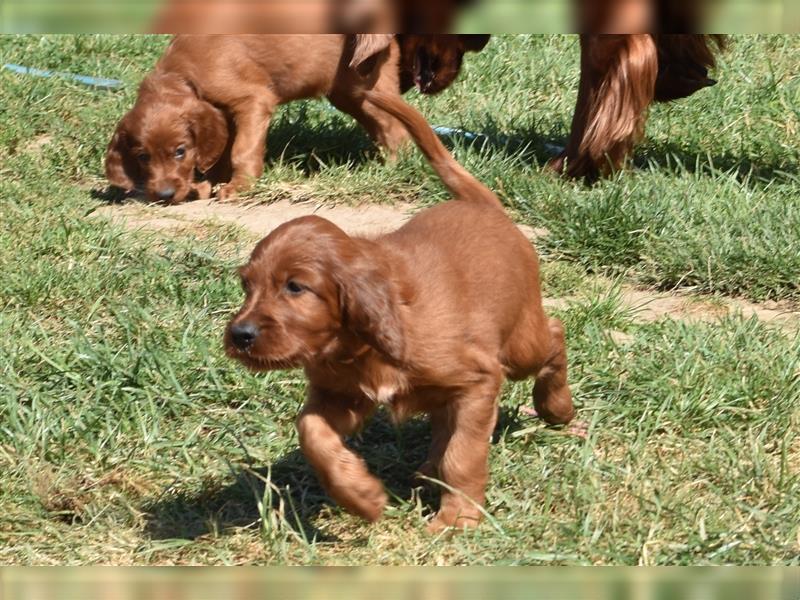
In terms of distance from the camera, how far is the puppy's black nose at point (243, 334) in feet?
10.7

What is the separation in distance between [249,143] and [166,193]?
527 millimetres

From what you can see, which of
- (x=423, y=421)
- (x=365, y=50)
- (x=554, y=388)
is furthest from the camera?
(x=365, y=50)

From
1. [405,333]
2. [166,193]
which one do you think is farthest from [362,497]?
[166,193]

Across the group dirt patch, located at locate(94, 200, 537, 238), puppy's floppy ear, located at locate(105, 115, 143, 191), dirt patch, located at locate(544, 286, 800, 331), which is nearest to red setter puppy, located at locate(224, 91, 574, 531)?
dirt patch, located at locate(544, 286, 800, 331)

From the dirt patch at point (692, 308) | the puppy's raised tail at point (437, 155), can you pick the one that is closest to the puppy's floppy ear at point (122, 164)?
the dirt patch at point (692, 308)

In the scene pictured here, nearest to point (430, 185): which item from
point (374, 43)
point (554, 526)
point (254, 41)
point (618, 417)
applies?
point (374, 43)

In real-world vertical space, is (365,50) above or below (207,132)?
above

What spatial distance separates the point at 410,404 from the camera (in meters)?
3.60

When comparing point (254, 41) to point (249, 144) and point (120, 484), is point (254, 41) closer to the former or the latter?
point (249, 144)

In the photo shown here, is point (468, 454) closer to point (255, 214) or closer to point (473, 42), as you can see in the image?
point (255, 214)

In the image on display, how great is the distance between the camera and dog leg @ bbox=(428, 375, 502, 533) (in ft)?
11.7

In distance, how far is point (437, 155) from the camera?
165 inches

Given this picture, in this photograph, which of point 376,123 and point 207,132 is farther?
point 207,132

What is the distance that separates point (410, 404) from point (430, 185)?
2.76 meters
